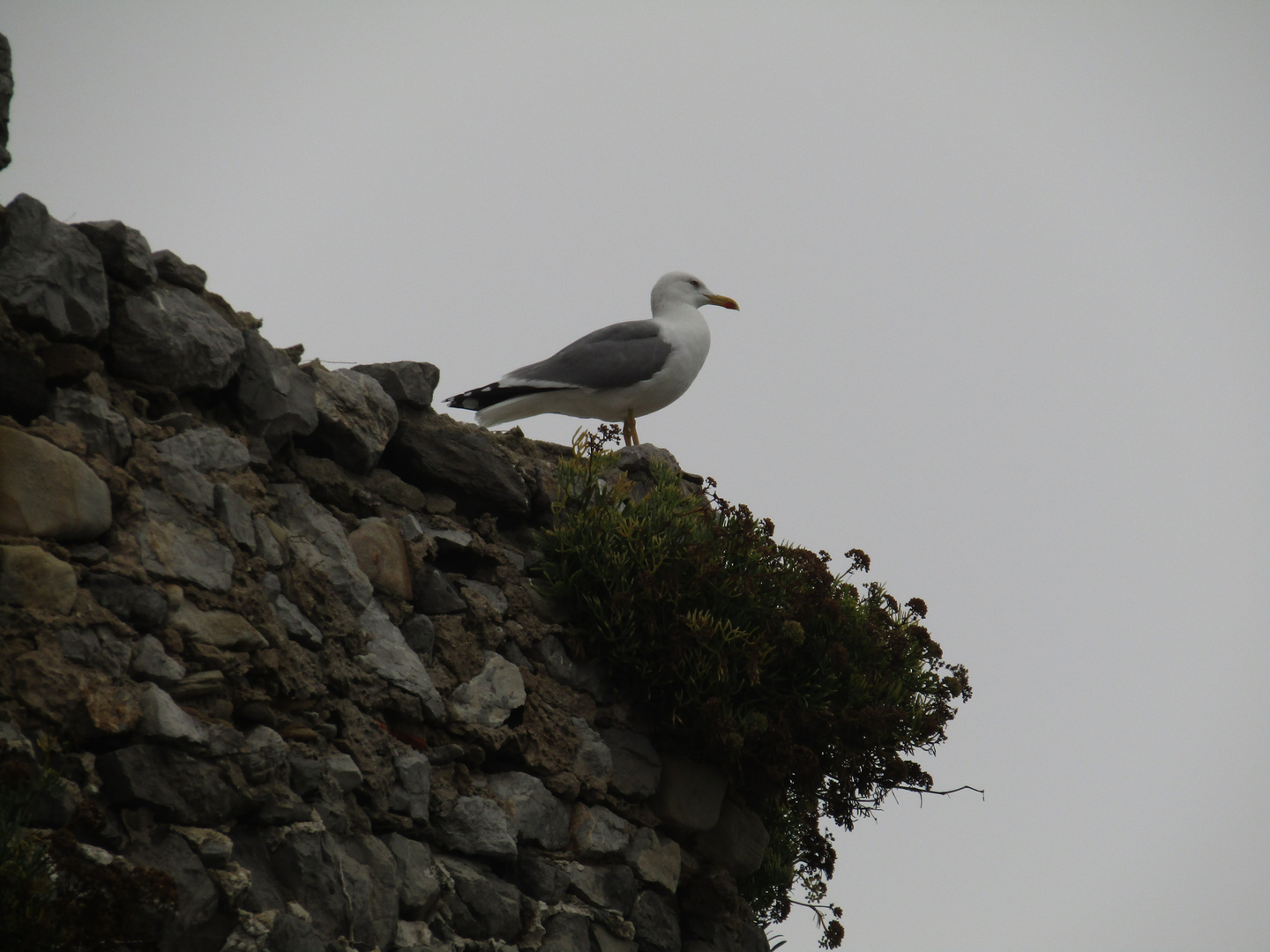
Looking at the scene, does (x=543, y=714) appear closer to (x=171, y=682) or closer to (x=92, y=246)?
(x=171, y=682)

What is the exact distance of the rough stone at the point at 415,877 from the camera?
4.44m

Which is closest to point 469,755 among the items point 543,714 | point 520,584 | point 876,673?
point 543,714

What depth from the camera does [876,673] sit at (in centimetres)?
617

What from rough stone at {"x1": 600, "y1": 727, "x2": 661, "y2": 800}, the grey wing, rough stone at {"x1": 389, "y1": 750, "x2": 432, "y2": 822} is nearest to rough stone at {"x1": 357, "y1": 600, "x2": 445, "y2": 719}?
rough stone at {"x1": 389, "y1": 750, "x2": 432, "y2": 822}

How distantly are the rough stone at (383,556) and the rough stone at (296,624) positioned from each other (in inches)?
19.9

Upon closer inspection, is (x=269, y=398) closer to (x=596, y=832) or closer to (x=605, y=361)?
(x=596, y=832)

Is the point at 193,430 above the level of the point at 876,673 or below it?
below

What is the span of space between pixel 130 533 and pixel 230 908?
1.36 meters

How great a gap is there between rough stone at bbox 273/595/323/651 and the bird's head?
5.84m

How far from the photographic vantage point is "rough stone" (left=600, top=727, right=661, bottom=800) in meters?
5.73

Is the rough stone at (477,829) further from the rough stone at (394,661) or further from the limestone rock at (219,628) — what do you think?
the limestone rock at (219,628)

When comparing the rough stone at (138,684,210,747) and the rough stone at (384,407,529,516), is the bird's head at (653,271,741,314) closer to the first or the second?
the rough stone at (384,407,529,516)

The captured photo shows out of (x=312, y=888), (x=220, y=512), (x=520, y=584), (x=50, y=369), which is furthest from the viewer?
(x=520, y=584)

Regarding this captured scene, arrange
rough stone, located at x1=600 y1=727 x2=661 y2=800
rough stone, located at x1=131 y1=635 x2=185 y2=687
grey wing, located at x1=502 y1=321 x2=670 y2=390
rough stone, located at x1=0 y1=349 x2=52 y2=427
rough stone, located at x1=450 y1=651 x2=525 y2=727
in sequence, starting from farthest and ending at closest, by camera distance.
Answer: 1. grey wing, located at x1=502 y1=321 x2=670 y2=390
2. rough stone, located at x1=600 y1=727 x2=661 y2=800
3. rough stone, located at x1=450 y1=651 x2=525 y2=727
4. rough stone, located at x1=0 y1=349 x2=52 y2=427
5. rough stone, located at x1=131 y1=635 x2=185 y2=687
